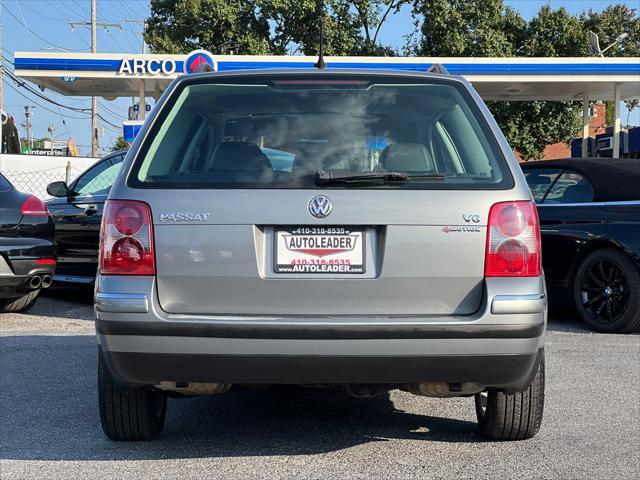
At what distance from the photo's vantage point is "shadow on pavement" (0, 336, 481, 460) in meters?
3.94

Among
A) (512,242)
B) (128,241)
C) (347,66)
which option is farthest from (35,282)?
(347,66)

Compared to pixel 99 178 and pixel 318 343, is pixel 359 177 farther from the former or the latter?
pixel 99 178

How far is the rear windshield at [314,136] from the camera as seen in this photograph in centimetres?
350

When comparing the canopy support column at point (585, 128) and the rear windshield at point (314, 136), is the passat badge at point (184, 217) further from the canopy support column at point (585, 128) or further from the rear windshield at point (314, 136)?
the canopy support column at point (585, 128)

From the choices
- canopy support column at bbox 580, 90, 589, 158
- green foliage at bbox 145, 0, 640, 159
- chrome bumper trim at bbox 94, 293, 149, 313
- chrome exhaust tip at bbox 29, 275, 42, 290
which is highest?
green foliage at bbox 145, 0, 640, 159

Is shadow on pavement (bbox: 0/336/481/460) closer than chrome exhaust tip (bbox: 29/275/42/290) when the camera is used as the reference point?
Yes

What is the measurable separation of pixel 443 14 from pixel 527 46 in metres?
4.19

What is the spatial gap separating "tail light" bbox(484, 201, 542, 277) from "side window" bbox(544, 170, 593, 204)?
4341mm

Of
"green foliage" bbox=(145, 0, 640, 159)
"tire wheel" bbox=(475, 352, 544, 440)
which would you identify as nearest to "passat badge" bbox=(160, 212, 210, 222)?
"tire wheel" bbox=(475, 352, 544, 440)

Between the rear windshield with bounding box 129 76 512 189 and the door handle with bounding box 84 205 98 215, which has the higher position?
the rear windshield with bounding box 129 76 512 189

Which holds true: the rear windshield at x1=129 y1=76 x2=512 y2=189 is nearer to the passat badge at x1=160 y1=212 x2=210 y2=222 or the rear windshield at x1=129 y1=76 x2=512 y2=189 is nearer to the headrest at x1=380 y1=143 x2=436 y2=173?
the headrest at x1=380 y1=143 x2=436 y2=173

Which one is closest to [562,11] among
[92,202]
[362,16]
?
[362,16]

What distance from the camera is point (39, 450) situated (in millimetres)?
3926

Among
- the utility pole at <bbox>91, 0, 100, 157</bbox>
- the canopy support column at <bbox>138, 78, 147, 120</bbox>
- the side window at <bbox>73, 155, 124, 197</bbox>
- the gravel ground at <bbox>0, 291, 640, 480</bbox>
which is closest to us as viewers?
the gravel ground at <bbox>0, 291, 640, 480</bbox>
